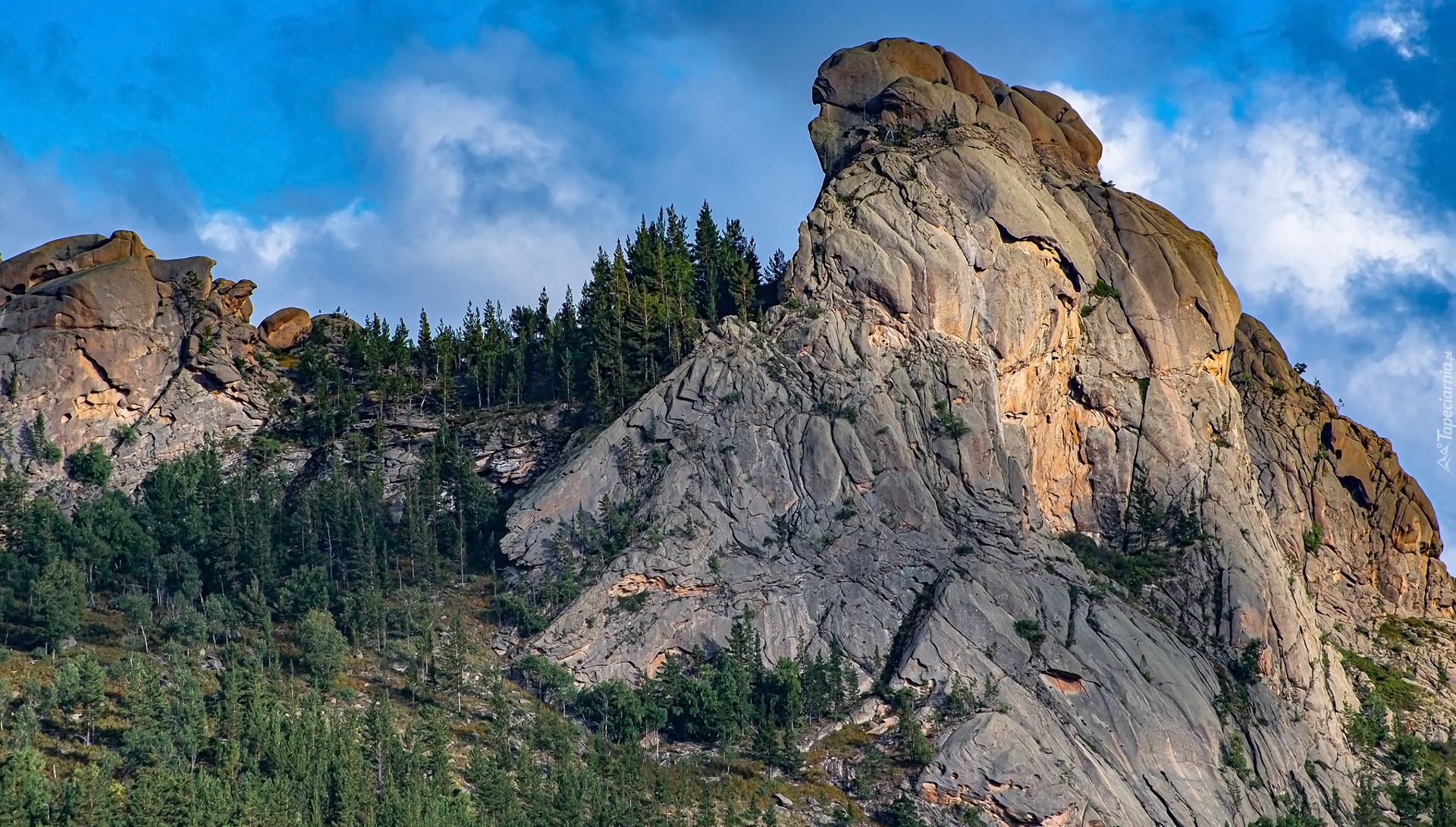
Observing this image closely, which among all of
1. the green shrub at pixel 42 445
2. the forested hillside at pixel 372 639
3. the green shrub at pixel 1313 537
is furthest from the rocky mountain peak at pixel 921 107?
the green shrub at pixel 42 445

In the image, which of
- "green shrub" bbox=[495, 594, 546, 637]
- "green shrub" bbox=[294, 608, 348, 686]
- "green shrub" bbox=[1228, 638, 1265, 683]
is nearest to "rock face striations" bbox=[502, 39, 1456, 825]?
"green shrub" bbox=[1228, 638, 1265, 683]

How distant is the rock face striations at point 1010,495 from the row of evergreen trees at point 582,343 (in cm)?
990

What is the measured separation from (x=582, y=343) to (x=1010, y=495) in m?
46.7

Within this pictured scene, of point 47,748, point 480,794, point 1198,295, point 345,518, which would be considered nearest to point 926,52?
point 1198,295

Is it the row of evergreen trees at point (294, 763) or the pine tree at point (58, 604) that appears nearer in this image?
the row of evergreen trees at point (294, 763)

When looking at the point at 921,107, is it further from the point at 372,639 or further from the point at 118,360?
the point at 118,360

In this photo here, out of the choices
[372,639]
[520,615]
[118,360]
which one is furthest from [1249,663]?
[118,360]

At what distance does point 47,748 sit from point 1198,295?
10508 cm

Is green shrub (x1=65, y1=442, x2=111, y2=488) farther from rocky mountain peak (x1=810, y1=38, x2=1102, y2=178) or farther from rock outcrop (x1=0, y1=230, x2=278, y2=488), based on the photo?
rocky mountain peak (x1=810, y1=38, x2=1102, y2=178)

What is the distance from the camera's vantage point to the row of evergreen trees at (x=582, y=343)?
153 metres

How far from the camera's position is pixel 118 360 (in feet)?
525

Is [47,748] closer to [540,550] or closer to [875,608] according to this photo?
[540,550]

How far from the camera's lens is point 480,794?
10706 centimetres

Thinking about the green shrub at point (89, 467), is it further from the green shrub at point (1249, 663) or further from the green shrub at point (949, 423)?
the green shrub at point (1249, 663)
